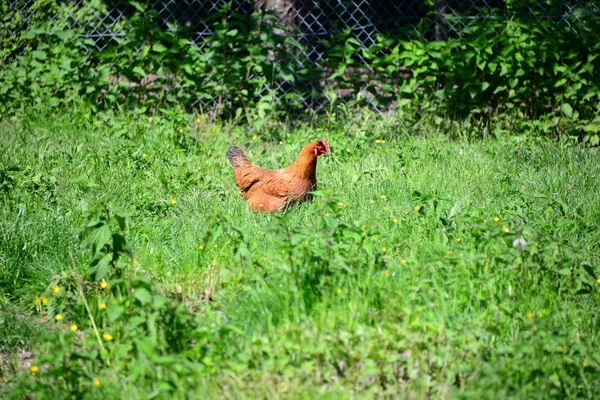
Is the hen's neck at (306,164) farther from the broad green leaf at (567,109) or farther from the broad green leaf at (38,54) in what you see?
the broad green leaf at (38,54)

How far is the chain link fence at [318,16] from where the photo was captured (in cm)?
686

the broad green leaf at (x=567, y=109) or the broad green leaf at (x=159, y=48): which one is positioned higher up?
the broad green leaf at (x=159, y=48)

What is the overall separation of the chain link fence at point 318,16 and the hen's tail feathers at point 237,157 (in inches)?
76.2

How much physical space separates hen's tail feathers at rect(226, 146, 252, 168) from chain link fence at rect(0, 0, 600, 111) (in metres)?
1.94

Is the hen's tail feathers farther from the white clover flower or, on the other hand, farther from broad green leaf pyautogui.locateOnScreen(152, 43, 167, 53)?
the white clover flower

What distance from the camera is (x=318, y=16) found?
24.0 feet

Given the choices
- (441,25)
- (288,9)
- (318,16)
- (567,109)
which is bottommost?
(567,109)

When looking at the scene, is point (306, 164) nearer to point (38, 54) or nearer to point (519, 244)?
point (519, 244)

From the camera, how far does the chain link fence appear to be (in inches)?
270

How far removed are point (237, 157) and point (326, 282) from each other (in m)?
2.31

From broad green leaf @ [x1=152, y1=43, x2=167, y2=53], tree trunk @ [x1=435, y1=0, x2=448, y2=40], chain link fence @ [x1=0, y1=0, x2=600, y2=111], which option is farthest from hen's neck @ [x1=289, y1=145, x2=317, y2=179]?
tree trunk @ [x1=435, y1=0, x2=448, y2=40]

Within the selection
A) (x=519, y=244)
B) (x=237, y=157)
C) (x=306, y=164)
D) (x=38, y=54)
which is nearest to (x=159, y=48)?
(x=38, y=54)

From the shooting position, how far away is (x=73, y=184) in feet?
17.6

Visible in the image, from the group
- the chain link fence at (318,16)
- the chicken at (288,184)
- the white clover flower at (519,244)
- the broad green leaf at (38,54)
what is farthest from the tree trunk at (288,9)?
the white clover flower at (519,244)
